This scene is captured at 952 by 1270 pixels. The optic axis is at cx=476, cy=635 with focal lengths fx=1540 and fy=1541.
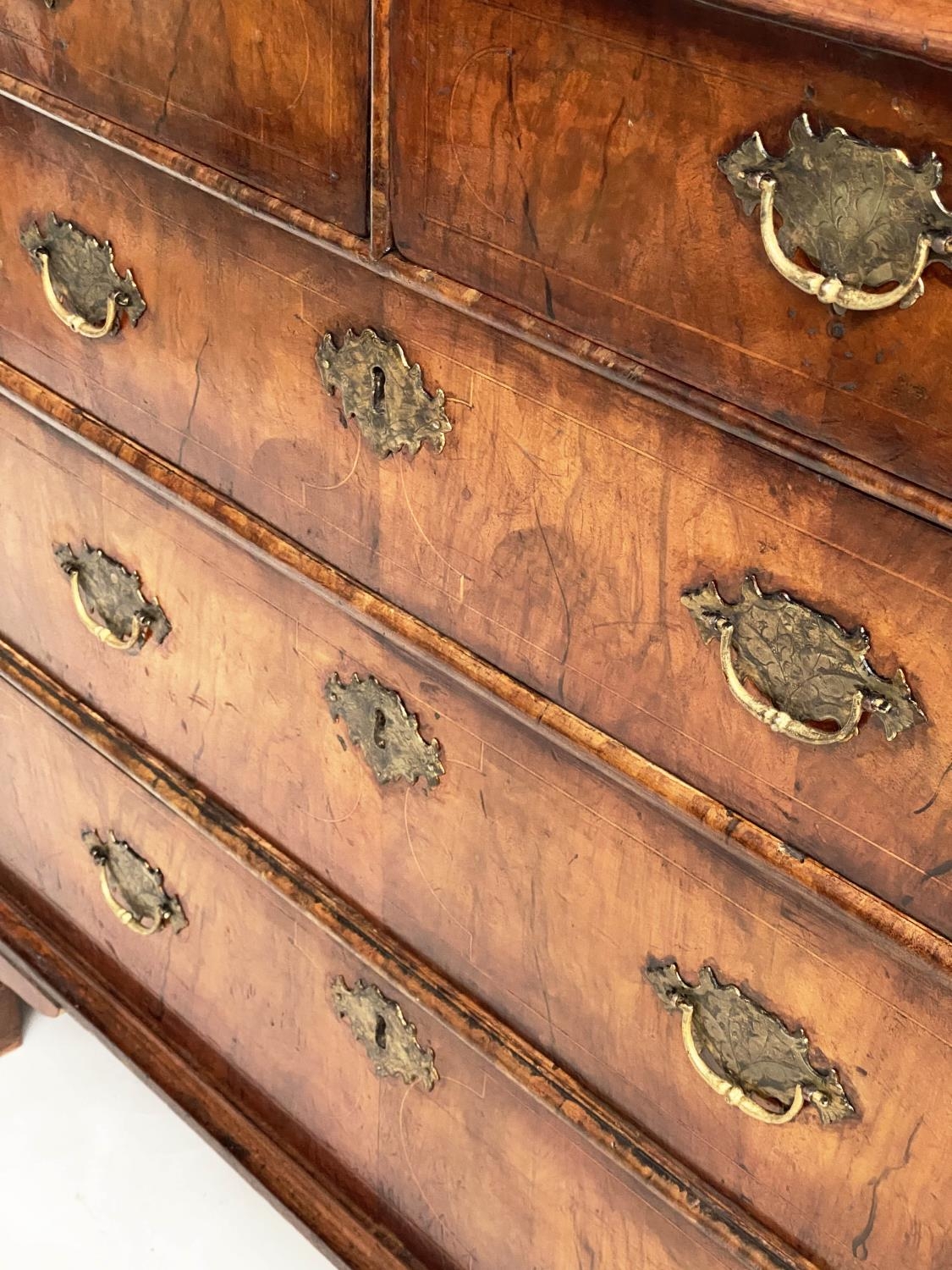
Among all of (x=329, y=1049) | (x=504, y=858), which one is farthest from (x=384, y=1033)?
(x=504, y=858)

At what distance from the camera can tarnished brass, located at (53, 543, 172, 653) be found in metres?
1.14

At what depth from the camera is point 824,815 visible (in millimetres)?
742

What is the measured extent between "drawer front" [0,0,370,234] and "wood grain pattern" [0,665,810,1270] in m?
0.52

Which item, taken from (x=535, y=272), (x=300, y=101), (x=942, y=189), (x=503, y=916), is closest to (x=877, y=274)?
(x=942, y=189)

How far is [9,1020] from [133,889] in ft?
1.26

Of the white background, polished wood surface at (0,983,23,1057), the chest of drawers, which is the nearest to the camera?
the chest of drawers

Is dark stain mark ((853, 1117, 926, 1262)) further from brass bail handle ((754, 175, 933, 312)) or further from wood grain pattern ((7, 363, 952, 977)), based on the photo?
brass bail handle ((754, 175, 933, 312))

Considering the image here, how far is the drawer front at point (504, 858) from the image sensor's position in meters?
0.81

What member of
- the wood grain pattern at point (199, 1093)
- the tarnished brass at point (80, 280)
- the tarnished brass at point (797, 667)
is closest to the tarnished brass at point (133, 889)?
the wood grain pattern at point (199, 1093)

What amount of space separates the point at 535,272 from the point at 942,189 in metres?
0.21

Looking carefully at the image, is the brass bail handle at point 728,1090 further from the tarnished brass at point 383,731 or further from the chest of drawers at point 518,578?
the tarnished brass at point 383,731

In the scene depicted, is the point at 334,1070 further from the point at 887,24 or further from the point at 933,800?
the point at 887,24

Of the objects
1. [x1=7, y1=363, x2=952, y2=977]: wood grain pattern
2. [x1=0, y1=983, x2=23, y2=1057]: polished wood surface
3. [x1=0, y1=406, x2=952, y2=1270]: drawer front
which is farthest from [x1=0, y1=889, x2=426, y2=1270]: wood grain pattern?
[x1=7, y1=363, x2=952, y2=977]: wood grain pattern

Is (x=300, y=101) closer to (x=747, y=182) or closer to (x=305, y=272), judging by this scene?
(x=305, y=272)
